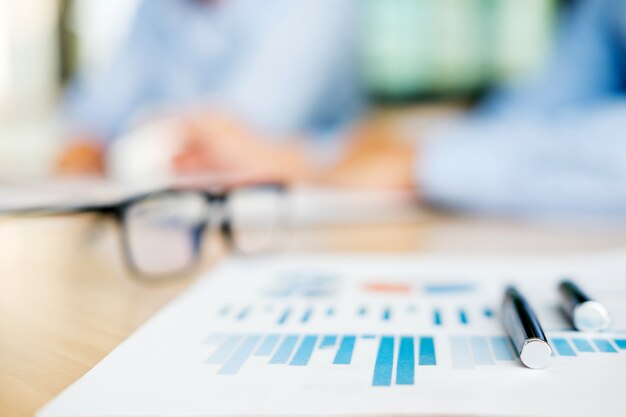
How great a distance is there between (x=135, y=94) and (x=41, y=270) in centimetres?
85

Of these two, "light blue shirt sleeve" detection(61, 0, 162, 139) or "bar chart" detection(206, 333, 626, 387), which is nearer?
"bar chart" detection(206, 333, 626, 387)

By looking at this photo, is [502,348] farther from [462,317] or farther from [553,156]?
[553,156]

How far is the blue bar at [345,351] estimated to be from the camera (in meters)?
0.21

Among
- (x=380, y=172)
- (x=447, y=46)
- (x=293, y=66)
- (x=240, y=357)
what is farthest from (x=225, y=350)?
(x=447, y=46)

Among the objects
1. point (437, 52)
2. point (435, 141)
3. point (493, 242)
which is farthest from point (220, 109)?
point (437, 52)

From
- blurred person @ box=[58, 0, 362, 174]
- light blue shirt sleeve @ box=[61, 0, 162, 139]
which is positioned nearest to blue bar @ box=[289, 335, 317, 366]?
blurred person @ box=[58, 0, 362, 174]

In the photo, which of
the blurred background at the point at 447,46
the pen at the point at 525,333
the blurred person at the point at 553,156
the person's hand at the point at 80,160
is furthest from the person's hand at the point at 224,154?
the blurred background at the point at 447,46

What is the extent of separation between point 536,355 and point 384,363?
0.15 feet

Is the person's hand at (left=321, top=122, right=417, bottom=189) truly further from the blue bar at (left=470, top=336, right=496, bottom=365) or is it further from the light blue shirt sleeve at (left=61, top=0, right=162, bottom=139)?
the light blue shirt sleeve at (left=61, top=0, right=162, bottom=139)

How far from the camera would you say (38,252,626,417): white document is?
0.18 m

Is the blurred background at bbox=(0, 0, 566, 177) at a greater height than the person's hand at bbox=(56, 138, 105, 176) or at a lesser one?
greater

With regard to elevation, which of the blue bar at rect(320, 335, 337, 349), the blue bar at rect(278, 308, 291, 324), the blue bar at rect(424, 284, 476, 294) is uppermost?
the blue bar at rect(278, 308, 291, 324)

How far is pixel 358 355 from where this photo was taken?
219 millimetres

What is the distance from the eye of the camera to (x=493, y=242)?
468 millimetres
